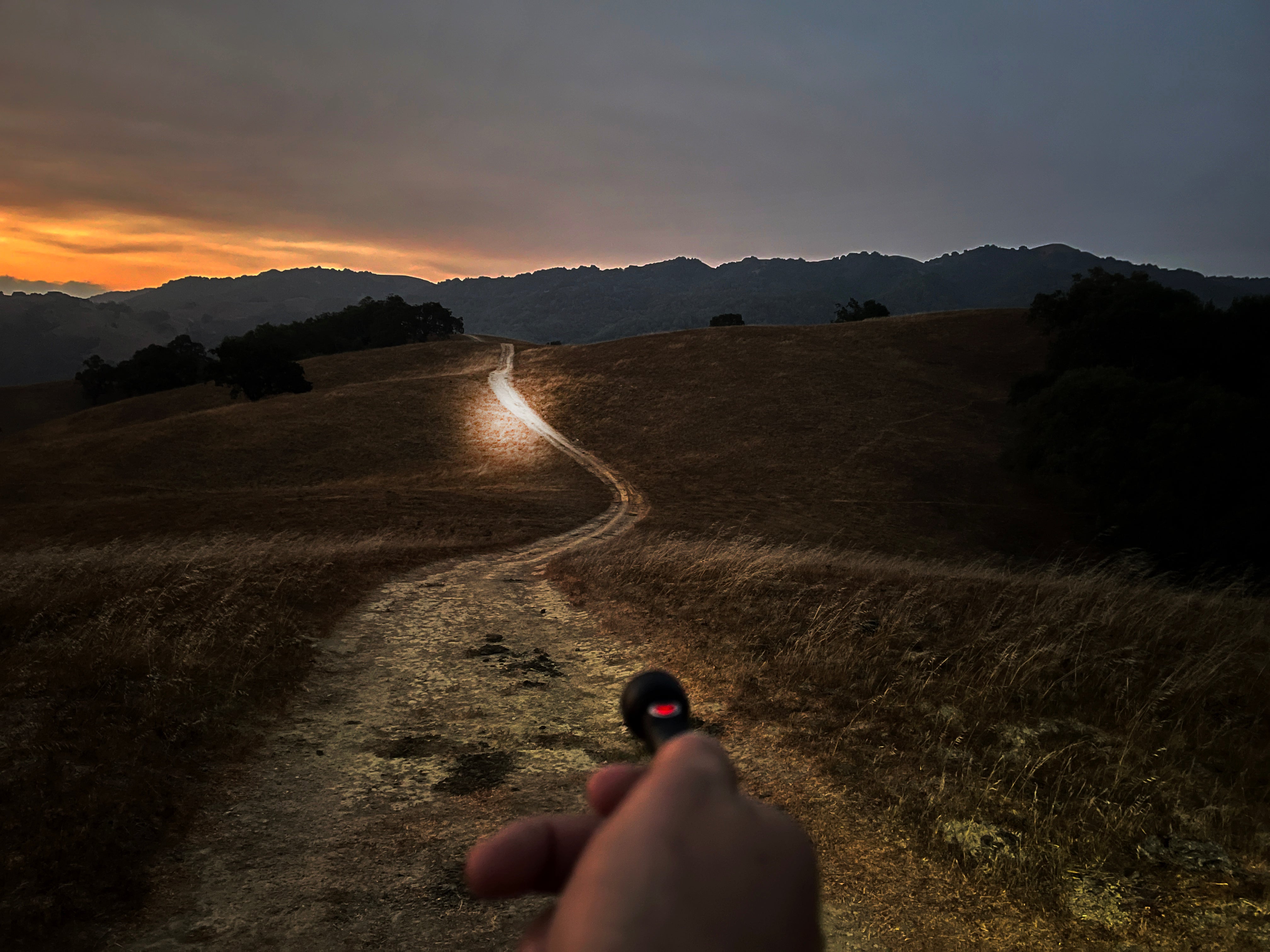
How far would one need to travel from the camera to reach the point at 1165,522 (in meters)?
29.3

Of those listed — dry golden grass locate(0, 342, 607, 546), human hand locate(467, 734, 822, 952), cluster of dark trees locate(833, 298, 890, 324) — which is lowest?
dry golden grass locate(0, 342, 607, 546)

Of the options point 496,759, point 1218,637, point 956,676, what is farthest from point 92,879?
point 1218,637

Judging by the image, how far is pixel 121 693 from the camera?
7.89 m

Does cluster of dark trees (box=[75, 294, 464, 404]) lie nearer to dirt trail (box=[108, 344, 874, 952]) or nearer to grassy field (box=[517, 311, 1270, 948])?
grassy field (box=[517, 311, 1270, 948])

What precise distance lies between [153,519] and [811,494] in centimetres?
2827

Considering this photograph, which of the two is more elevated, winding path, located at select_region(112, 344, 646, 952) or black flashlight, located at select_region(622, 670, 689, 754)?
black flashlight, located at select_region(622, 670, 689, 754)

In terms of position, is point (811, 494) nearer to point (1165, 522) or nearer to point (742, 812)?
point (1165, 522)

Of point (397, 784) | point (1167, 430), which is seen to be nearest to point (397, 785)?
point (397, 784)

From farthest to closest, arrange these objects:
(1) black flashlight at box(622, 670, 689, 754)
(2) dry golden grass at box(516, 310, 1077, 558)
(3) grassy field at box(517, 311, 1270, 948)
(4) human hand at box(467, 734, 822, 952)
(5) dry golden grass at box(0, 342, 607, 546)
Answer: (2) dry golden grass at box(516, 310, 1077, 558)
(5) dry golden grass at box(0, 342, 607, 546)
(3) grassy field at box(517, 311, 1270, 948)
(1) black flashlight at box(622, 670, 689, 754)
(4) human hand at box(467, 734, 822, 952)

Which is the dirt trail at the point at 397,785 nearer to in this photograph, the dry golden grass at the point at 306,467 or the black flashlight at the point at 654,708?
the black flashlight at the point at 654,708

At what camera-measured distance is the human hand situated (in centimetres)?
91

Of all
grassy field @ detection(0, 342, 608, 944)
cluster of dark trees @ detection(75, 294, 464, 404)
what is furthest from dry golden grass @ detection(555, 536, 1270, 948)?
cluster of dark trees @ detection(75, 294, 464, 404)

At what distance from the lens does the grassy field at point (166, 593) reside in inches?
229

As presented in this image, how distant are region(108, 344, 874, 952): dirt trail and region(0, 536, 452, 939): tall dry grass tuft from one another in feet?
1.46
